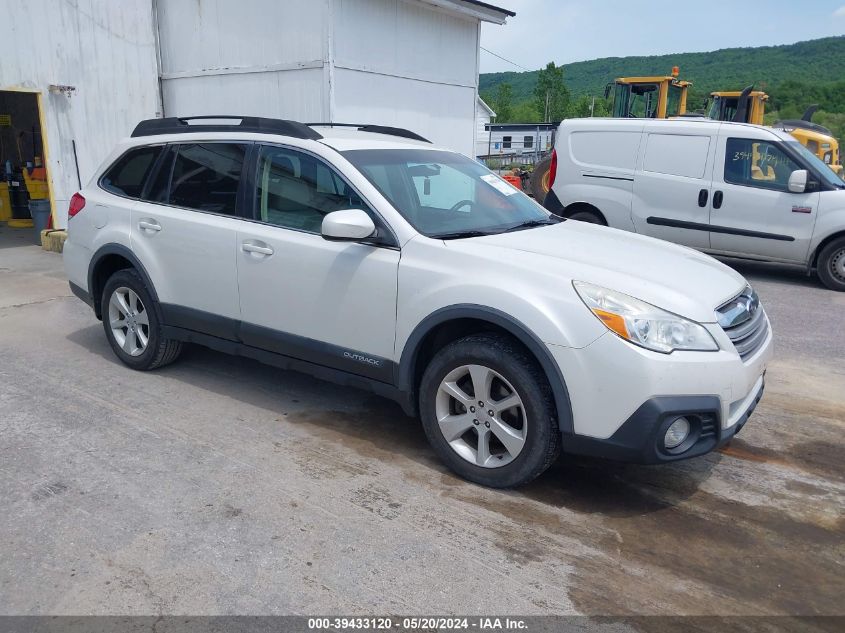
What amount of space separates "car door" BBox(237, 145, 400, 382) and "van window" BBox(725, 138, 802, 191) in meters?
6.47

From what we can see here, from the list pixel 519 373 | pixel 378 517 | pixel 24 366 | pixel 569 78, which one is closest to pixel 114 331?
pixel 24 366

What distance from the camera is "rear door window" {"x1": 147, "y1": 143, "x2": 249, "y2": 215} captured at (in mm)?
4496

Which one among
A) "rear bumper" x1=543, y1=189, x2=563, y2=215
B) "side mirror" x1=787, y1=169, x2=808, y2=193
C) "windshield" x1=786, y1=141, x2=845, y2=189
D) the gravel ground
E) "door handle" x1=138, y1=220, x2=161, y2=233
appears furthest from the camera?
"rear bumper" x1=543, y1=189, x2=563, y2=215

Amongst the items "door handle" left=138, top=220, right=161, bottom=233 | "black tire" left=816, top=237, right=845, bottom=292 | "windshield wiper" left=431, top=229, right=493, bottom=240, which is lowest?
"black tire" left=816, top=237, right=845, bottom=292

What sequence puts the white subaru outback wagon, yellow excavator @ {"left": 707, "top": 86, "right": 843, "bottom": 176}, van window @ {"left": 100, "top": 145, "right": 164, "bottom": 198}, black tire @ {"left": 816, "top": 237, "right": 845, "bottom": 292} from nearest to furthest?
the white subaru outback wagon
van window @ {"left": 100, "top": 145, "right": 164, "bottom": 198}
black tire @ {"left": 816, "top": 237, "right": 845, "bottom": 292}
yellow excavator @ {"left": 707, "top": 86, "right": 843, "bottom": 176}

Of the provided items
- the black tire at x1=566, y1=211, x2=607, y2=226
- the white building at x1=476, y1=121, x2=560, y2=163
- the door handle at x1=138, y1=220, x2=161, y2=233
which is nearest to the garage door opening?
the door handle at x1=138, y1=220, x2=161, y2=233

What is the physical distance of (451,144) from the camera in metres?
12.2

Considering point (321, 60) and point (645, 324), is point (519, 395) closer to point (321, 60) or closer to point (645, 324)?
point (645, 324)

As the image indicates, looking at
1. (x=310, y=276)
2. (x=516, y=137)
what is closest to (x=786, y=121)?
(x=310, y=276)

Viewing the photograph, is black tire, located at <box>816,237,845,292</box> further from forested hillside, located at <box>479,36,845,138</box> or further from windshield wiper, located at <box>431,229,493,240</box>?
forested hillside, located at <box>479,36,845,138</box>

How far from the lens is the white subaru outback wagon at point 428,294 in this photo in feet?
10.3

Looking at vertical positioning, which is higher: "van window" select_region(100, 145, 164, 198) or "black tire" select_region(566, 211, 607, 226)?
"van window" select_region(100, 145, 164, 198)

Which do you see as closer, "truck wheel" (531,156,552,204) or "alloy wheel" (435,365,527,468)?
"alloy wheel" (435,365,527,468)

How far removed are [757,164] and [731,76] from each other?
254 feet
